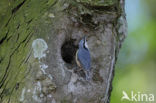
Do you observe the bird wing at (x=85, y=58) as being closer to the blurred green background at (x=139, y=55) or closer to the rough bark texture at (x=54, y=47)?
the rough bark texture at (x=54, y=47)

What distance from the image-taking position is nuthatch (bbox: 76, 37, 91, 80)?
316 centimetres

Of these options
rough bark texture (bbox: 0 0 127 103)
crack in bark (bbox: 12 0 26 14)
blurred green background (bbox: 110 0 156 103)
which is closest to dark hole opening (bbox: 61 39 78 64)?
rough bark texture (bbox: 0 0 127 103)

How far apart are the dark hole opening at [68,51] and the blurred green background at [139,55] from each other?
69.2 inches

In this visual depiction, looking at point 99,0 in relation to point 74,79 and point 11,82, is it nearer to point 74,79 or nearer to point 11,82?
point 74,79

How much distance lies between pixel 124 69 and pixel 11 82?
3.05m

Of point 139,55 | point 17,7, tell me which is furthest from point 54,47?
point 139,55

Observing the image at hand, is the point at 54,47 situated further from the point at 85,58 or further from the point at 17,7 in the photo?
the point at 17,7

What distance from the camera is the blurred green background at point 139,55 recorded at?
18.1 ft

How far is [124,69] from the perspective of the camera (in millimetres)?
5648

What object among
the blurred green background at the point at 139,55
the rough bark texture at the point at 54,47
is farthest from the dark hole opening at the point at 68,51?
the blurred green background at the point at 139,55

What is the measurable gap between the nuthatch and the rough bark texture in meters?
0.05

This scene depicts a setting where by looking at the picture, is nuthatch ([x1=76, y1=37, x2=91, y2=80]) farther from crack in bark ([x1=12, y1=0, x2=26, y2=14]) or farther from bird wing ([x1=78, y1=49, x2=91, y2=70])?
crack in bark ([x1=12, y1=0, x2=26, y2=14])

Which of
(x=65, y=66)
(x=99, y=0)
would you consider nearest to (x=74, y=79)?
(x=65, y=66)

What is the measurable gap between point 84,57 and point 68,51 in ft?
0.72
